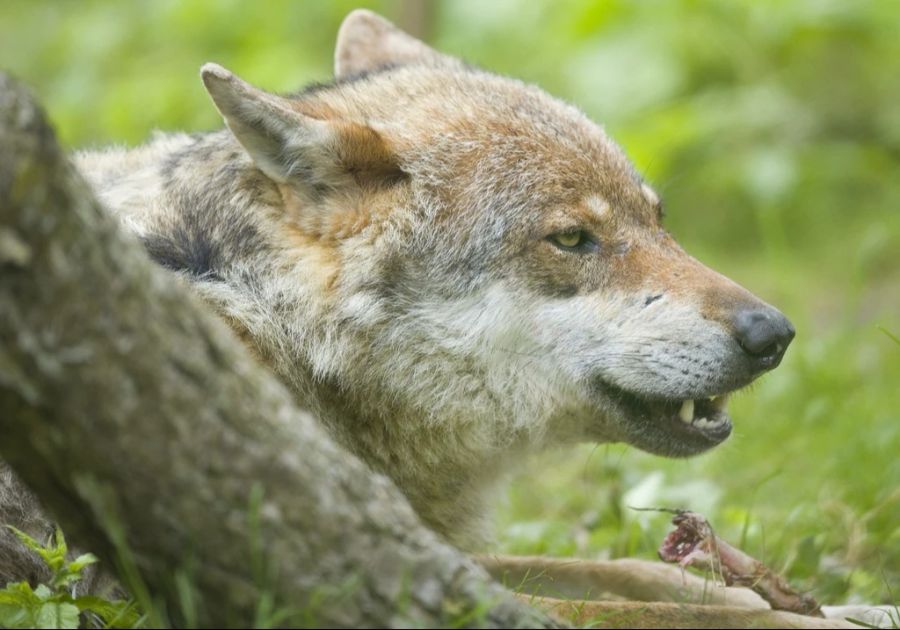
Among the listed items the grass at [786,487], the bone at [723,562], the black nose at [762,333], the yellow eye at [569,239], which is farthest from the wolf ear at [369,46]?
the bone at [723,562]

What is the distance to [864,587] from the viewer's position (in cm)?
453

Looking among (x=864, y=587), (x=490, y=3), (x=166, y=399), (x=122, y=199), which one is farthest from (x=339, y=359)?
(x=490, y=3)

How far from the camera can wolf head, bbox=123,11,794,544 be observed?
4219mm

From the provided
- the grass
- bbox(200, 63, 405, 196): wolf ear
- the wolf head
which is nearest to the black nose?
the wolf head

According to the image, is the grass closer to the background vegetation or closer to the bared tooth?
the background vegetation

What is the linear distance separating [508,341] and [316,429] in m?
1.70

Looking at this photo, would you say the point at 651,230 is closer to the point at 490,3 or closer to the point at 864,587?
the point at 864,587

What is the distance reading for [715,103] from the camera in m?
10.8

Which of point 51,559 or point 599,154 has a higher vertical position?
point 599,154

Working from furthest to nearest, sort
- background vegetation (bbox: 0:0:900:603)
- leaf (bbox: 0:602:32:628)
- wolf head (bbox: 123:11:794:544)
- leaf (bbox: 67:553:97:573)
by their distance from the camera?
background vegetation (bbox: 0:0:900:603), wolf head (bbox: 123:11:794:544), leaf (bbox: 0:602:32:628), leaf (bbox: 67:553:97:573)

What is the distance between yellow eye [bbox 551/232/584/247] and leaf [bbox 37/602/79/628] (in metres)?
2.18

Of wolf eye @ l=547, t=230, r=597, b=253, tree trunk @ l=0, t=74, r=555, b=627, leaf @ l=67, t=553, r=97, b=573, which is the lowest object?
leaf @ l=67, t=553, r=97, b=573

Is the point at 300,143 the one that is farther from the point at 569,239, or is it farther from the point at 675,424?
the point at 675,424

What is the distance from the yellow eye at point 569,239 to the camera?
14.4 ft
